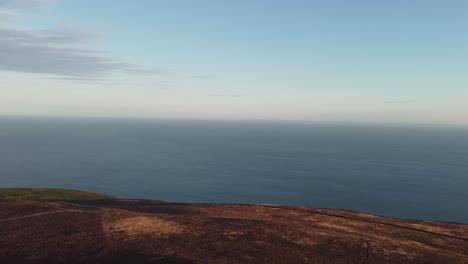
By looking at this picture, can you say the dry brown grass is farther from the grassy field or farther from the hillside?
the grassy field

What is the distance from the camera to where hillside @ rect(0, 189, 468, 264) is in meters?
28.2

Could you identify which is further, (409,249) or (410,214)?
(410,214)

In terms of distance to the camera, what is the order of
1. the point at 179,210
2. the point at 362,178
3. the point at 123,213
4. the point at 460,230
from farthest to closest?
the point at 362,178
the point at 179,210
the point at 460,230
the point at 123,213

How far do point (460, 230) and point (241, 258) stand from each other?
38.5m

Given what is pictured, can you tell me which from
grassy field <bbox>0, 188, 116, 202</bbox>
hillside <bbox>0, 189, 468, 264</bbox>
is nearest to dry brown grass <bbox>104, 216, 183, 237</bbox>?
hillside <bbox>0, 189, 468, 264</bbox>

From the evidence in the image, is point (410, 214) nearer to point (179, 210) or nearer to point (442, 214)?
point (442, 214)

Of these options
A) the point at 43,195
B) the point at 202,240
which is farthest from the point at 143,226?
the point at 43,195

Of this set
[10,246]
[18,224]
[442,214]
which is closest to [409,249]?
[10,246]

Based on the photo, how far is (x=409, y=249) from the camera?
33125 mm

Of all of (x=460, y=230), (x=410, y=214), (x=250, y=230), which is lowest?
(x=410, y=214)

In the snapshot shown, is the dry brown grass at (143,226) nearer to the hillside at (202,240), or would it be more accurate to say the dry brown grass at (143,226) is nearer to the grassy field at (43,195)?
the hillside at (202,240)

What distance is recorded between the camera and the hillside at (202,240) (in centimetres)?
2817

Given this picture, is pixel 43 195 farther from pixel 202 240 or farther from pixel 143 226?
pixel 202 240

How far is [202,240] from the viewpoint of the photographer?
104 feet
